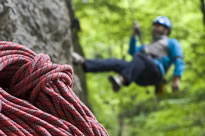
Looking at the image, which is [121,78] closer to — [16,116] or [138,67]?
[138,67]

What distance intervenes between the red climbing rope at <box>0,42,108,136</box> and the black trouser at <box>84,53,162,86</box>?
348 centimetres

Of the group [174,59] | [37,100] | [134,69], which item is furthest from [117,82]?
[37,100]

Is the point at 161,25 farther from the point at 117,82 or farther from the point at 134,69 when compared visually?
the point at 117,82

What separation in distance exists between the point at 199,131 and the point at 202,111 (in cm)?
48

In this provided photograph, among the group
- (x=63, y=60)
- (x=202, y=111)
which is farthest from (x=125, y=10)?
(x=63, y=60)

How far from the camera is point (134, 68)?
4.74 m

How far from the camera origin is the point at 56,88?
3.11ft

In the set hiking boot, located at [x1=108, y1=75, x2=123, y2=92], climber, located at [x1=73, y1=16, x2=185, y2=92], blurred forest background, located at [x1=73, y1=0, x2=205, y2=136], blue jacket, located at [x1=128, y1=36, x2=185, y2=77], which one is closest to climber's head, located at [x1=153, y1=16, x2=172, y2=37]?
climber, located at [x1=73, y1=16, x2=185, y2=92]

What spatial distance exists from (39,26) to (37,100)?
4.96 ft

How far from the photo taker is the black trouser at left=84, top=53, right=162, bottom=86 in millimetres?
4584

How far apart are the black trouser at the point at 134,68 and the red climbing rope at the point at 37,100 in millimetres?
3480

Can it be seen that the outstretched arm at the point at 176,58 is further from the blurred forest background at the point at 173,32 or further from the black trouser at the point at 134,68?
the blurred forest background at the point at 173,32

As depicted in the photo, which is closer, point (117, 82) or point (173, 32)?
point (117, 82)

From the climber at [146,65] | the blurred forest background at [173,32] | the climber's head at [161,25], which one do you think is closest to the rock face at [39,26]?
the climber at [146,65]
